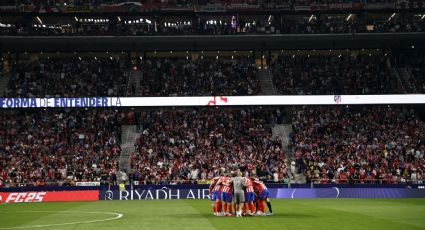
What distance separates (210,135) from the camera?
59438 millimetres

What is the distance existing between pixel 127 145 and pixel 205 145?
7.19 metres

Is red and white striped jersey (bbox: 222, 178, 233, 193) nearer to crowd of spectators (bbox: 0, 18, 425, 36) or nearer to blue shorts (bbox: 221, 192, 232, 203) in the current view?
blue shorts (bbox: 221, 192, 232, 203)

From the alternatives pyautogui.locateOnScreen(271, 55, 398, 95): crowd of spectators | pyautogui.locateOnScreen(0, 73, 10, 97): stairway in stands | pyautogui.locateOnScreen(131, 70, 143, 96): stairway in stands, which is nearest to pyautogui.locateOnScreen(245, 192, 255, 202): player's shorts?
pyautogui.locateOnScreen(271, 55, 398, 95): crowd of spectators

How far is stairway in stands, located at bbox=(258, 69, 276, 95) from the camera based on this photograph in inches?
2534

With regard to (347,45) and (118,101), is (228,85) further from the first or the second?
(347,45)

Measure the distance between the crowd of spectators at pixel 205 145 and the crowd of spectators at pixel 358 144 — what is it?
2.48 meters

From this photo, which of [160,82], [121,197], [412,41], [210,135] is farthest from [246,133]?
[412,41]

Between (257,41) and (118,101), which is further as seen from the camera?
(257,41)

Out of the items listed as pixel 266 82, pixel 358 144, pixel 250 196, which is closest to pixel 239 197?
pixel 250 196

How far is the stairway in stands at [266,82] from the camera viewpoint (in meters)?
64.4

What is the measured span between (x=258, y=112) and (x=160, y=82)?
32.7 ft

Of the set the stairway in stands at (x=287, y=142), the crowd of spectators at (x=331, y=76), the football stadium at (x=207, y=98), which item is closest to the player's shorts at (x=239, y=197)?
the football stadium at (x=207, y=98)

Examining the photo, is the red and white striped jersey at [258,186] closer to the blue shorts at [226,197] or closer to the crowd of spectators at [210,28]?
the blue shorts at [226,197]

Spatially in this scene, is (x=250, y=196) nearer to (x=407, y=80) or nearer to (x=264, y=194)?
(x=264, y=194)
